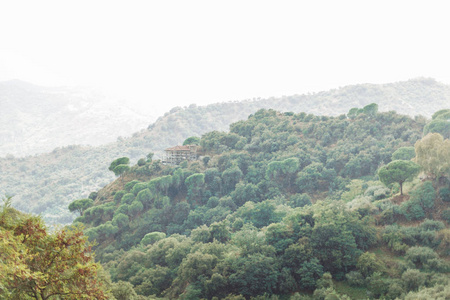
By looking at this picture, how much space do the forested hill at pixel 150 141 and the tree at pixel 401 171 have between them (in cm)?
7199

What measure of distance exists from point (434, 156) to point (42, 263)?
988 inches

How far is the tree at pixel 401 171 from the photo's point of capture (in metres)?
24.2

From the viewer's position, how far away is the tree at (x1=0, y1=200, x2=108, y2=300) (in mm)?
6727

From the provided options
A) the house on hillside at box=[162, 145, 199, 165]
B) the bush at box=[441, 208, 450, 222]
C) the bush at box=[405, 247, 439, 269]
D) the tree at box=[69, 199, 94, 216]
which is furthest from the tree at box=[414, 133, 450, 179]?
the tree at box=[69, 199, 94, 216]

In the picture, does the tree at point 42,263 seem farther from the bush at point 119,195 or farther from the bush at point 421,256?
the bush at point 119,195

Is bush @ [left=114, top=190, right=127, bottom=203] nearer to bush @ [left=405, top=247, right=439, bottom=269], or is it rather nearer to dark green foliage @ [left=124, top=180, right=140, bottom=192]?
dark green foliage @ [left=124, top=180, right=140, bottom=192]

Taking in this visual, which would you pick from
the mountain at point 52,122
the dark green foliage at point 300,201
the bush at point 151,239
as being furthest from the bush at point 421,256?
the mountain at point 52,122

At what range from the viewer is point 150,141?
110 metres

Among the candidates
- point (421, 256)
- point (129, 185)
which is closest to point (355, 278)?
point (421, 256)

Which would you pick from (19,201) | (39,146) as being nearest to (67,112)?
(39,146)

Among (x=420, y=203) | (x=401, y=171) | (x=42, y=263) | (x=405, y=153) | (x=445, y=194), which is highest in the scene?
(x=42, y=263)

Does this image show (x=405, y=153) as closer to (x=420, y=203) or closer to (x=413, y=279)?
(x=420, y=203)

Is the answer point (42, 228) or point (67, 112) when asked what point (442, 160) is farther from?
point (67, 112)

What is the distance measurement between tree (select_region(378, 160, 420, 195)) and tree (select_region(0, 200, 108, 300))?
2301 cm
